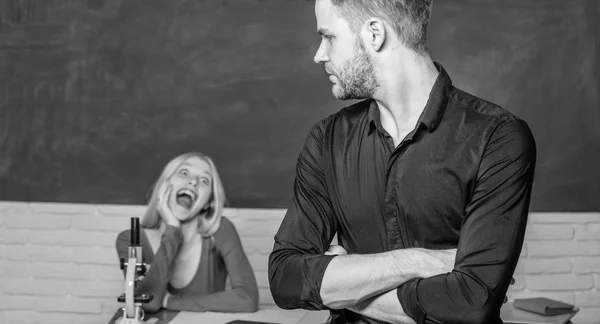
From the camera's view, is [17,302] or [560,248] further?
[17,302]

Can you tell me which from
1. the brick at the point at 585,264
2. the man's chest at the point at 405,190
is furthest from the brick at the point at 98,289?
the man's chest at the point at 405,190

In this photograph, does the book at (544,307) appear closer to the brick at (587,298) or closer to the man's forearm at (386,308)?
the brick at (587,298)

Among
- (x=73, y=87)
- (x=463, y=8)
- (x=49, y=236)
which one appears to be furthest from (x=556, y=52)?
(x=49, y=236)

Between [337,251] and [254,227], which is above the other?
[337,251]

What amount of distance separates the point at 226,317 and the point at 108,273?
1.37m

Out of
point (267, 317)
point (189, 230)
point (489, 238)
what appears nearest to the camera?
point (489, 238)

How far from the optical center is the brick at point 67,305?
4.07m

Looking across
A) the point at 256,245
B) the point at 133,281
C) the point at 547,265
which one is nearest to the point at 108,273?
the point at 256,245

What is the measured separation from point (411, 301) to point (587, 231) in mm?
2673

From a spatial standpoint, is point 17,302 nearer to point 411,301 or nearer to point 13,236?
point 13,236

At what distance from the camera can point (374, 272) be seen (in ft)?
4.63

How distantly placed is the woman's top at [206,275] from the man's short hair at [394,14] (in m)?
1.76

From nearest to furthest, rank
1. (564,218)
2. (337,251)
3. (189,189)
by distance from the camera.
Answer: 1. (337,251)
2. (189,189)
3. (564,218)

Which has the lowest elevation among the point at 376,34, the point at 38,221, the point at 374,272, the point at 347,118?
the point at 38,221
